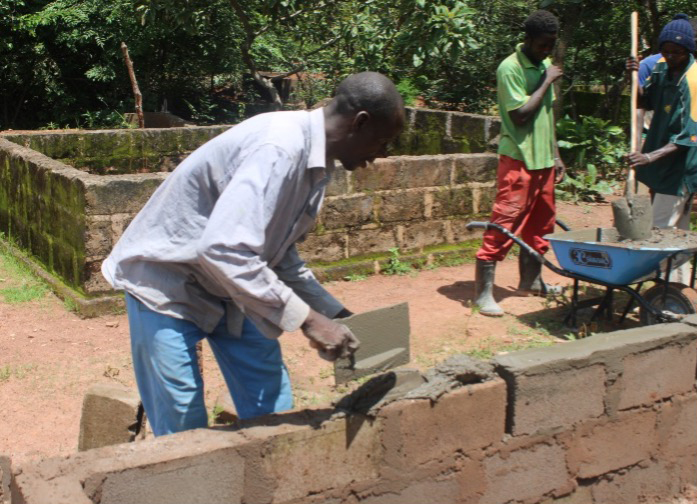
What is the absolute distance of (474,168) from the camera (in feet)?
24.1

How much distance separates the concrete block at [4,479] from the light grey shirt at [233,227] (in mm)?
804

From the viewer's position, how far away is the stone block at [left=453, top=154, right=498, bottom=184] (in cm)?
727

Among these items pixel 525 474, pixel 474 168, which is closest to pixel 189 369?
pixel 525 474

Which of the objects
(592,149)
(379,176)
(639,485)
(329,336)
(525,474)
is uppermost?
(592,149)

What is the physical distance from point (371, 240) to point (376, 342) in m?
4.17

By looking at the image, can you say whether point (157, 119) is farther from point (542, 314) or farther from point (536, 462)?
point (536, 462)

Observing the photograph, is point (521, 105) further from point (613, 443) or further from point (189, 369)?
point (189, 369)

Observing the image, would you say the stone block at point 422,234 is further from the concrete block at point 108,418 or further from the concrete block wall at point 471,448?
the concrete block at point 108,418

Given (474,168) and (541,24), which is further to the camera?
(474,168)

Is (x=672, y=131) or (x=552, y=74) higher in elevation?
(x=552, y=74)

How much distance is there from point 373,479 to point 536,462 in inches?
30.1

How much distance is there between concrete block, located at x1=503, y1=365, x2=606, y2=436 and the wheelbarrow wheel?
182 centimetres

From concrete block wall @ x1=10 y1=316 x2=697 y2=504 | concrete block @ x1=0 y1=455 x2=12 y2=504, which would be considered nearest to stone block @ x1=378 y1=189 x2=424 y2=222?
concrete block wall @ x1=10 y1=316 x2=697 y2=504

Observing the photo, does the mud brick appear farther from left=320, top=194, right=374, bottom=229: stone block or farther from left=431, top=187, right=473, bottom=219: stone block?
left=431, top=187, right=473, bottom=219: stone block
